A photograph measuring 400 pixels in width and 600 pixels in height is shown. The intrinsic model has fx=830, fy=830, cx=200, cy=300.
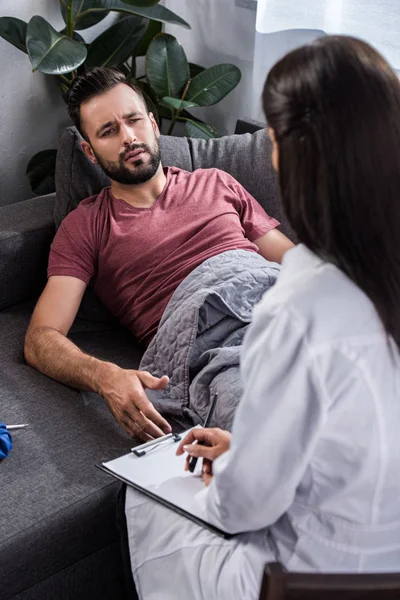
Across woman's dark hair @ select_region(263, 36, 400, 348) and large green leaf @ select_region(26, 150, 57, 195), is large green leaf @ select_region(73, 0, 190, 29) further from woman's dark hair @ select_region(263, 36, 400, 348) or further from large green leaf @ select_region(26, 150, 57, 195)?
woman's dark hair @ select_region(263, 36, 400, 348)

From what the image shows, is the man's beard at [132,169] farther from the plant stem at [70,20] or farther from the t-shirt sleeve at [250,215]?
the plant stem at [70,20]

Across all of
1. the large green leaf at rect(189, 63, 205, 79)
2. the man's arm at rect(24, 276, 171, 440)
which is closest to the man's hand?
the man's arm at rect(24, 276, 171, 440)

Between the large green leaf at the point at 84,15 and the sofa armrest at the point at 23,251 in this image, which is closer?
the sofa armrest at the point at 23,251

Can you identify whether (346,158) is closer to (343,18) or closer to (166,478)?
(166,478)

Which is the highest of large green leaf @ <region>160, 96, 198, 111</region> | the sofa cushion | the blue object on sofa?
large green leaf @ <region>160, 96, 198, 111</region>

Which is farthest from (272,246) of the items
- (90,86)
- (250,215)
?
(90,86)

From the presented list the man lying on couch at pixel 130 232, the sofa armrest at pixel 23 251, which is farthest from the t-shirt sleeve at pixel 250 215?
the sofa armrest at pixel 23 251

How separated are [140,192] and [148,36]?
1.02m

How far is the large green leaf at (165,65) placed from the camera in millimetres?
2703

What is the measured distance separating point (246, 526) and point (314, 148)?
484mm

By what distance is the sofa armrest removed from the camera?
2.16m

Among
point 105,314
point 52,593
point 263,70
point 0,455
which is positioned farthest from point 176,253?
point 263,70

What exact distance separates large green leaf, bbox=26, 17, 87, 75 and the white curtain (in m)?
0.61

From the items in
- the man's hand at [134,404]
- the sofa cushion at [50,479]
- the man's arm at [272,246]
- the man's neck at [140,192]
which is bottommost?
the sofa cushion at [50,479]
